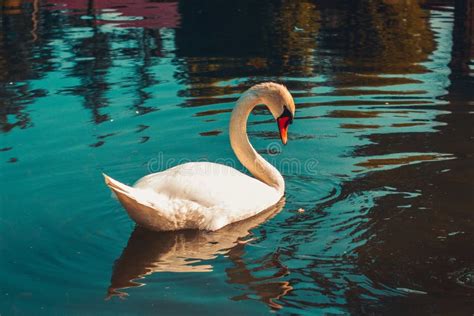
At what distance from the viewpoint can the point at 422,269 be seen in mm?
6941

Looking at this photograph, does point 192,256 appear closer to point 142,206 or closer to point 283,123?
point 142,206

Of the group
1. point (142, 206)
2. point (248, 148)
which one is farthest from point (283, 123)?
point (142, 206)

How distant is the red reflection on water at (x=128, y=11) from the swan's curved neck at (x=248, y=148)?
10.9m

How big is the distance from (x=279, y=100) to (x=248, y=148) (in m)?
0.64

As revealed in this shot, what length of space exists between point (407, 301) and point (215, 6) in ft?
55.5

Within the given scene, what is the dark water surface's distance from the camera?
668 centimetres

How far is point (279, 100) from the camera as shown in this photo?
8680 mm

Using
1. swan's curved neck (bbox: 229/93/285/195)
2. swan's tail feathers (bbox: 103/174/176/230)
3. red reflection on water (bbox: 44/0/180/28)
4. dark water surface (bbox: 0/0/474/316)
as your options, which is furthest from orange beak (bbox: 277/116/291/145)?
red reflection on water (bbox: 44/0/180/28)

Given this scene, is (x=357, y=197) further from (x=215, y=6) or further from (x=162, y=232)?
(x=215, y=6)

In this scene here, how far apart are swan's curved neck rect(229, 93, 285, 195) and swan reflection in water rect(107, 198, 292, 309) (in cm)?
51

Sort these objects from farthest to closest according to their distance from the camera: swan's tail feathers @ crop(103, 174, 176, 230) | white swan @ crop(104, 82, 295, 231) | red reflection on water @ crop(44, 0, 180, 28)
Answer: red reflection on water @ crop(44, 0, 180, 28), white swan @ crop(104, 82, 295, 231), swan's tail feathers @ crop(103, 174, 176, 230)

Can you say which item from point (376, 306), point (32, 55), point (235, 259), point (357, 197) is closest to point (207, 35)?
point (32, 55)

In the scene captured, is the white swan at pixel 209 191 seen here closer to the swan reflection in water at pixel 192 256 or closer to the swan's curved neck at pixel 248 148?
the swan's curved neck at pixel 248 148

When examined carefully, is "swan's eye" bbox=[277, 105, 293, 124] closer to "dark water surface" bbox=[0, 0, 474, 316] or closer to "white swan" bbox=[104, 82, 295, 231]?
"white swan" bbox=[104, 82, 295, 231]
